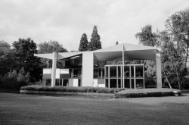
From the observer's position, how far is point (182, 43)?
3338 cm

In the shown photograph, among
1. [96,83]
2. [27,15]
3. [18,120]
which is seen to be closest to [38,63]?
[96,83]

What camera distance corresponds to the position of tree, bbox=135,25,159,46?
37000 mm

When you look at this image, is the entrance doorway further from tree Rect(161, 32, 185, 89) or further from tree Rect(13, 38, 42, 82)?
tree Rect(13, 38, 42, 82)

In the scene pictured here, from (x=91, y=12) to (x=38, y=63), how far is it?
109 ft

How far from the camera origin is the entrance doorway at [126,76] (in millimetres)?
27644

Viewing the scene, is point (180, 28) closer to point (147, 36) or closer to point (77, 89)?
point (147, 36)

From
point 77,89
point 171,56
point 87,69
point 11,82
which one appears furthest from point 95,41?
point 77,89

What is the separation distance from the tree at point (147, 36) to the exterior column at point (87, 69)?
13639 millimetres

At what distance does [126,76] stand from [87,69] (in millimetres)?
6127

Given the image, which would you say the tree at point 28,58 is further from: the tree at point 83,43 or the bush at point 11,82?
the tree at point 83,43

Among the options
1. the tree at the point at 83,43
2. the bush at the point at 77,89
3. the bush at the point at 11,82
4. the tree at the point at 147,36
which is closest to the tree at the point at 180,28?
the tree at the point at 147,36

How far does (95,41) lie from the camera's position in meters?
59.6

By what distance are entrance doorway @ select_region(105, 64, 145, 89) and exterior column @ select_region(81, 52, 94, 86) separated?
2.77 metres

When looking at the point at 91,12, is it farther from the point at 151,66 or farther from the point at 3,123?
the point at 151,66
